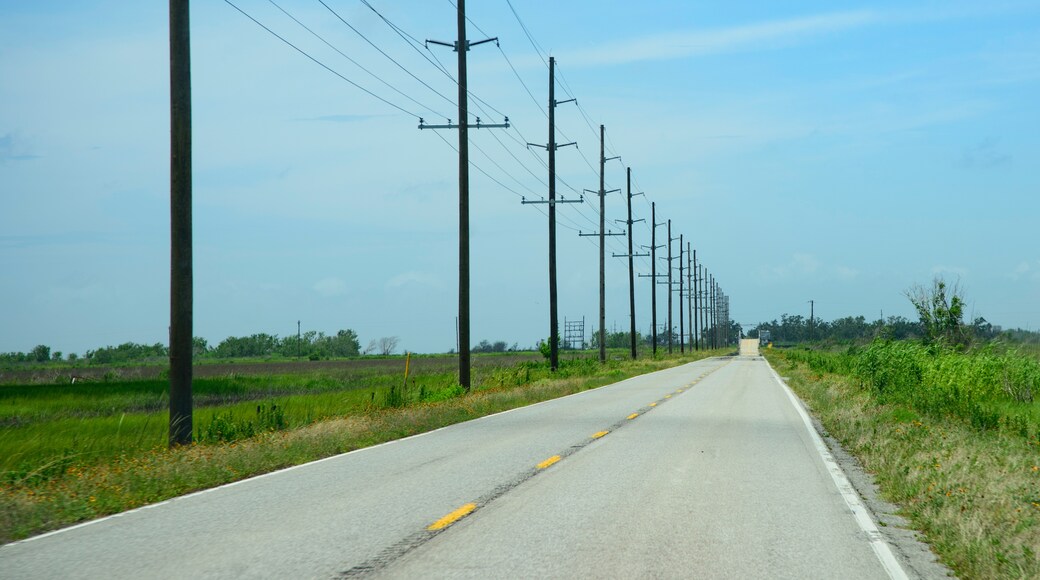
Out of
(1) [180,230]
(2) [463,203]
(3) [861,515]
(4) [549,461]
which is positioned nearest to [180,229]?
(1) [180,230]

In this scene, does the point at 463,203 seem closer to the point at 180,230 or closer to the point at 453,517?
the point at 180,230

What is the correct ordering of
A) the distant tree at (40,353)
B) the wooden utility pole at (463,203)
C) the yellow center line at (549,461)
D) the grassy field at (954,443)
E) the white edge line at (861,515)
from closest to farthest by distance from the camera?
the white edge line at (861,515), the grassy field at (954,443), the yellow center line at (549,461), the wooden utility pole at (463,203), the distant tree at (40,353)

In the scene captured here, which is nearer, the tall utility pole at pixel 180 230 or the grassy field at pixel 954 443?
the grassy field at pixel 954 443

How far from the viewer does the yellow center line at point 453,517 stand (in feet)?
29.8

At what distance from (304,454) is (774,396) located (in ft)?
65.1

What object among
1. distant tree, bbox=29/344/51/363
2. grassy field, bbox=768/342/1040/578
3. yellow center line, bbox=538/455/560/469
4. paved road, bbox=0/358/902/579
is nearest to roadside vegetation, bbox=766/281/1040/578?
grassy field, bbox=768/342/1040/578

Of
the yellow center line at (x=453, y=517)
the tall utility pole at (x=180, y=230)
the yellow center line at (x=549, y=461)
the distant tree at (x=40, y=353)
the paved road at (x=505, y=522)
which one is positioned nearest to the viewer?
the paved road at (x=505, y=522)

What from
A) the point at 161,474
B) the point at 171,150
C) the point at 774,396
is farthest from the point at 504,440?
the point at 774,396

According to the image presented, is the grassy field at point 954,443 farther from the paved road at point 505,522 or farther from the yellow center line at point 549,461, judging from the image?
the yellow center line at point 549,461

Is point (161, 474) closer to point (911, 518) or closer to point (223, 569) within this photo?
point (223, 569)

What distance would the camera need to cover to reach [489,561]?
767 cm

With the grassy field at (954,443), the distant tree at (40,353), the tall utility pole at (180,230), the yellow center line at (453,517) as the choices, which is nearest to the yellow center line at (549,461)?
the yellow center line at (453,517)

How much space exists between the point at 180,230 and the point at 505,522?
8846 millimetres

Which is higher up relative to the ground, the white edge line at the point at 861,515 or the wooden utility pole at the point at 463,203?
the wooden utility pole at the point at 463,203
